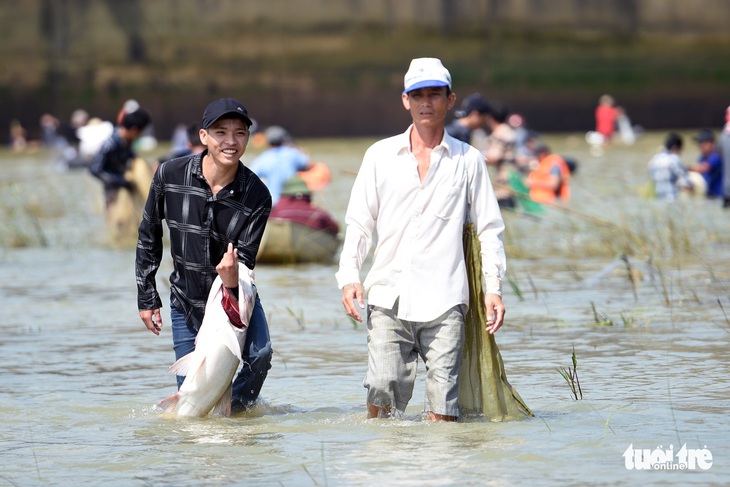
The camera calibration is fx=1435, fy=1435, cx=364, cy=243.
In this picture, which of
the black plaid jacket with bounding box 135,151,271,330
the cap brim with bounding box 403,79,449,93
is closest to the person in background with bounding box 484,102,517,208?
the black plaid jacket with bounding box 135,151,271,330

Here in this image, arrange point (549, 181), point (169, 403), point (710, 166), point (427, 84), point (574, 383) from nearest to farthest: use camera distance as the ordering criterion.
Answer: point (427, 84) < point (169, 403) < point (574, 383) < point (549, 181) < point (710, 166)

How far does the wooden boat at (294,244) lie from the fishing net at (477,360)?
8140mm

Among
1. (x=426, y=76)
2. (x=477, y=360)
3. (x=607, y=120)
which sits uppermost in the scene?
(x=607, y=120)

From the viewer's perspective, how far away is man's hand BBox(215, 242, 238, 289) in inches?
253

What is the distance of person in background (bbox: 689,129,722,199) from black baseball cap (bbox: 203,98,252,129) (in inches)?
610

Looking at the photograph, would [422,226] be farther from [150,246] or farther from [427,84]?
[150,246]

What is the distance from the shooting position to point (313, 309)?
38.1 ft

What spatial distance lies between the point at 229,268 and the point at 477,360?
1213mm

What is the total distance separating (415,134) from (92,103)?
39.7 meters

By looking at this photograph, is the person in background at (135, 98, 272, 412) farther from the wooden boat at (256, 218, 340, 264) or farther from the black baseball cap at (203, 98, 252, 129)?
the wooden boat at (256, 218, 340, 264)

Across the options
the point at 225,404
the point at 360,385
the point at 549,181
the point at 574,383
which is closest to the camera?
the point at 225,404

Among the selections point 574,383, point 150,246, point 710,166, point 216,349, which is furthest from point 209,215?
point 710,166

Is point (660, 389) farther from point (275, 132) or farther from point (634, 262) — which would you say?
point (275, 132)

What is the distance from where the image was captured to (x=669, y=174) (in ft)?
68.4
